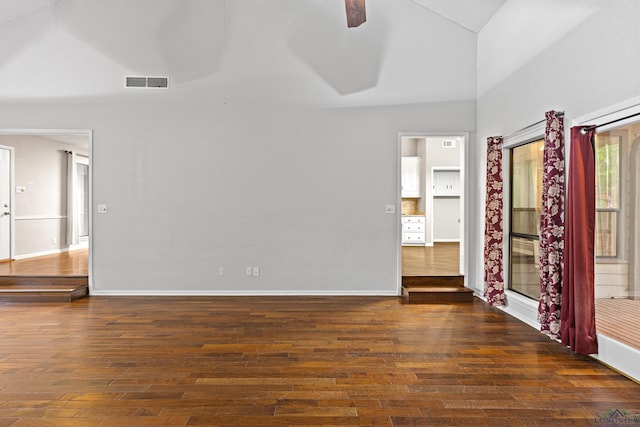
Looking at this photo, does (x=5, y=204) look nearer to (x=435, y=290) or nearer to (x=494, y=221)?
(x=435, y=290)

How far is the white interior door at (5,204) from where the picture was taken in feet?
26.0

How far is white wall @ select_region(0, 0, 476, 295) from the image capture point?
5.86 meters

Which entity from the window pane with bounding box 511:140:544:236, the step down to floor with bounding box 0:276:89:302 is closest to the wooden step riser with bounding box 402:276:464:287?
the window pane with bounding box 511:140:544:236

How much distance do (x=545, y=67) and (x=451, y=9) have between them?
6.57 feet

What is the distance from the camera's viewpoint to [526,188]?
4.98m

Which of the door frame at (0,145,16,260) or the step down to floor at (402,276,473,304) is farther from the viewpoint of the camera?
the door frame at (0,145,16,260)

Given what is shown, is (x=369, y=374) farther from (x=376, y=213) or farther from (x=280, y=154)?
(x=280, y=154)

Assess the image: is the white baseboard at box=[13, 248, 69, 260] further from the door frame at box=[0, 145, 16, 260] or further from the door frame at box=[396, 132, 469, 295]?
the door frame at box=[396, 132, 469, 295]

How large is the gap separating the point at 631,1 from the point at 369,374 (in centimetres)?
336

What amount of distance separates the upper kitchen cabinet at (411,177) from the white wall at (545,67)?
4785 mm

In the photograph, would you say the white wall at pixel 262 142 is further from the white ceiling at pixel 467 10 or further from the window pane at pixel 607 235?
the window pane at pixel 607 235

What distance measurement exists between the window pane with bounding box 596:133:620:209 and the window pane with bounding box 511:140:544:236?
1.86ft

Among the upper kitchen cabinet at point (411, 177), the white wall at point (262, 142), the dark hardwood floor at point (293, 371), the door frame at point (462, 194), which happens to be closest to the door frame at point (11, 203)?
the white wall at point (262, 142)

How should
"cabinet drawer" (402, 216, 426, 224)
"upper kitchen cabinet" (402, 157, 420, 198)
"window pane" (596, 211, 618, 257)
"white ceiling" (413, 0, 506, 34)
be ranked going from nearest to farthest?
"window pane" (596, 211, 618, 257) → "white ceiling" (413, 0, 506, 34) → "cabinet drawer" (402, 216, 426, 224) → "upper kitchen cabinet" (402, 157, 420, 198)
